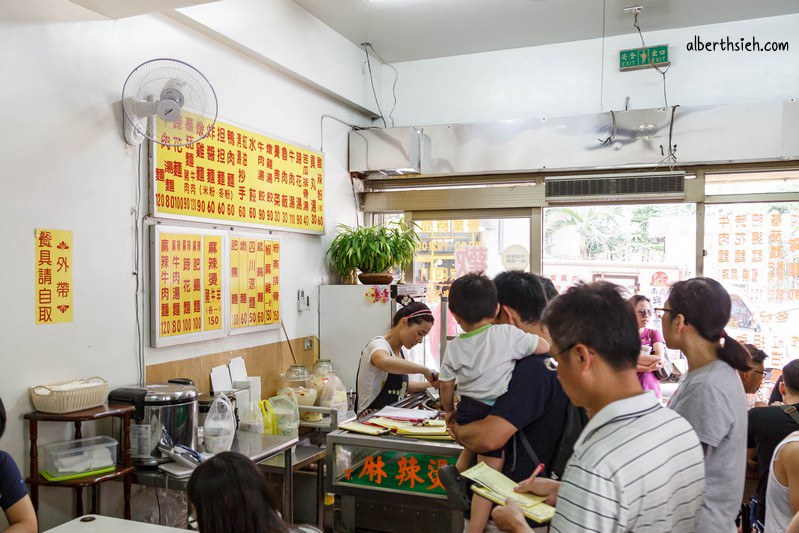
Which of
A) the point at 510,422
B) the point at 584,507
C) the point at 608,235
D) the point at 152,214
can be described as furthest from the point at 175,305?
the point at 608,235

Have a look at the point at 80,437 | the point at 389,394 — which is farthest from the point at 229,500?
the point at 389,394

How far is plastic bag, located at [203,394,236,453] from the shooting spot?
2791 millimetres

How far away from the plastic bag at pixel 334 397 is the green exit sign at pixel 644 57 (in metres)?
3.33

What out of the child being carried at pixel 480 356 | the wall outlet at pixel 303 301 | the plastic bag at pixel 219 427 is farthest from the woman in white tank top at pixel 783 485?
the wall outlet at pixel 303 301

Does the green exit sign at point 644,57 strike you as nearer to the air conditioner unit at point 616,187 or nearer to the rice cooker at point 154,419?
the air conditioner unit at point 616,187

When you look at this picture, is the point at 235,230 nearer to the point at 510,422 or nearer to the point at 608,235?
the point at 510,422

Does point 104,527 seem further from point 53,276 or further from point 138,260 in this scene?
point 138,260

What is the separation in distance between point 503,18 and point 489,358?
11.4 ft

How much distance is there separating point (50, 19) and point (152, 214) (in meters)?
0.96

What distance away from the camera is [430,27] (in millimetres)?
4617

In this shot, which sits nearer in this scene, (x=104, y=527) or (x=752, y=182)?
(x=104, y=527)

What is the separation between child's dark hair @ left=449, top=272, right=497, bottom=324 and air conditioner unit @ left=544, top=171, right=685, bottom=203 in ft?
9.95

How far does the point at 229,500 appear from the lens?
1.38 meters

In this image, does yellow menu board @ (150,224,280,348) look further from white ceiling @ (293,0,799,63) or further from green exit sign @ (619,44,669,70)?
green exit sign @ (619,44,669,70)
